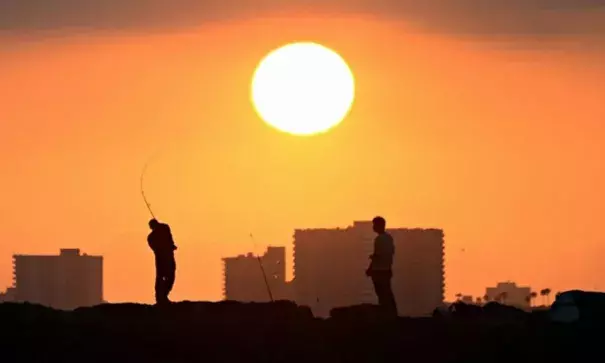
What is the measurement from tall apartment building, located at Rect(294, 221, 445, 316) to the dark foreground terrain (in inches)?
4200

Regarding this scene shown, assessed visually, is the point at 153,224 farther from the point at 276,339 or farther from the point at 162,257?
the point at 276,339

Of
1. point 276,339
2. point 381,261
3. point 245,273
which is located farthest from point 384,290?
point 245,273

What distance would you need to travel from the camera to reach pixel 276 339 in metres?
34.1

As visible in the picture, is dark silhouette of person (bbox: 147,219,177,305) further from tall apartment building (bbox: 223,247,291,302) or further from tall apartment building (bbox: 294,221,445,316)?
tall apartment building (bbox: 294,221,445,316)

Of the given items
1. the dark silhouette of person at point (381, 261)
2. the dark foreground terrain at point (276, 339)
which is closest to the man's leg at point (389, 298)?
the dark silhouette of person at point (381, 261)

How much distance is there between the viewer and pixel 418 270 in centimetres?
18475

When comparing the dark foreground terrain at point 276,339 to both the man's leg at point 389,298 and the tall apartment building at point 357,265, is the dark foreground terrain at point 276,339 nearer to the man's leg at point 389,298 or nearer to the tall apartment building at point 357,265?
the man's leg at point 389,298

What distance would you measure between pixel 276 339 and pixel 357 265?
135 meters

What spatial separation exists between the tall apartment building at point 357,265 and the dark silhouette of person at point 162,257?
10167 centimetres

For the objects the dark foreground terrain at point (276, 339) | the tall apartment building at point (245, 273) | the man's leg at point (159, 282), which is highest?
the tall apartment building at point (245, 273)

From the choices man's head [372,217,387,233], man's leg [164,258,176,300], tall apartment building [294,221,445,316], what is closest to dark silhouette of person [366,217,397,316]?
man's head [372,217,387,233]

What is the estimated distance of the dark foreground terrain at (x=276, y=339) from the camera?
33375 mm

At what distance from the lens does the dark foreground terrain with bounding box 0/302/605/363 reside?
33.4 m

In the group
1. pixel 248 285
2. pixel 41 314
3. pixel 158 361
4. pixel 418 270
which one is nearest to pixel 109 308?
pixel 41 314
